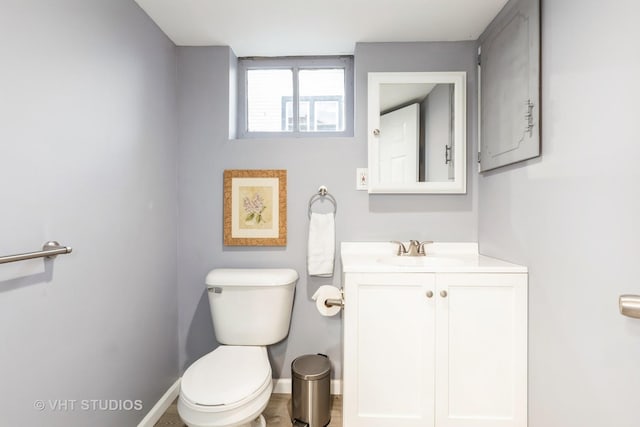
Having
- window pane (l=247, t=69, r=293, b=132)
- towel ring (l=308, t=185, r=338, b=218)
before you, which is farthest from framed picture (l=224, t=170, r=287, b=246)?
window pane (l=247, t=69, r=293, b=132)

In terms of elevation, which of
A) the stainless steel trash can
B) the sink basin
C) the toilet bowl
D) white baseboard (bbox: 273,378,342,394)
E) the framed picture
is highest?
the framed picture

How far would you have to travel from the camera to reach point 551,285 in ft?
3.91

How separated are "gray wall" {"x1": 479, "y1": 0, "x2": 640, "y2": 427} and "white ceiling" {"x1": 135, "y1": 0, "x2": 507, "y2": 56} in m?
0.48

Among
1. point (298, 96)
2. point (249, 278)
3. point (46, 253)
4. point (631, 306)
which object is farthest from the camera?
point (298, 96)

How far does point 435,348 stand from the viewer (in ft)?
4.55

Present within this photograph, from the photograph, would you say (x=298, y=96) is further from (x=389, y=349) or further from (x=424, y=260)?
(x=389, y=349)

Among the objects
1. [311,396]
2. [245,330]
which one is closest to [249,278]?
[245,330]

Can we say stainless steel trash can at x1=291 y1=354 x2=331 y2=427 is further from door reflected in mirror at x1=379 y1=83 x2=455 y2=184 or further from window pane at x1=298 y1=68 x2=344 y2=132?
window pane at x1=298 y1=68 x2=344 y2=132

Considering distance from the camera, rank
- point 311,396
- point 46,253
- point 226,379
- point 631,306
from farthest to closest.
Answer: point 311,396 < point 226,379 < point 46,253 < point 631,306

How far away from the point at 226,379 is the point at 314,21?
5.76 ft

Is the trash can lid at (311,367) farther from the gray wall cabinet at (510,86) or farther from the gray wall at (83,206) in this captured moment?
the gray wall cabinet at (510,86)

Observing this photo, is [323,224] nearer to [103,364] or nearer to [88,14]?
[103,364]

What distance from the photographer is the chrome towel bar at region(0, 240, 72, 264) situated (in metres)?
0.84

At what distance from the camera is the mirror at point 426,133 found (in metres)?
1.78
